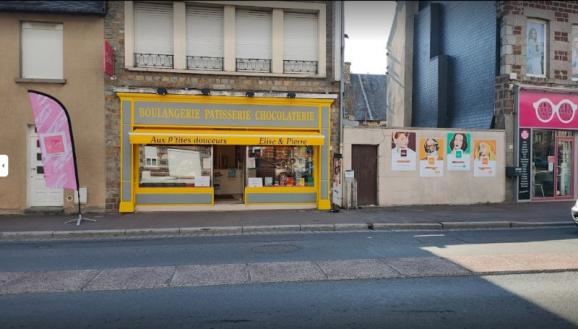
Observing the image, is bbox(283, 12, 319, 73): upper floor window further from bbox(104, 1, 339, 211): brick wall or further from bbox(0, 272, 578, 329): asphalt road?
bbox(0, 272, 578, 329): asphalt road

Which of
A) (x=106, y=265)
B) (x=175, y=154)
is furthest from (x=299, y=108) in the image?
(x=106, y=265)

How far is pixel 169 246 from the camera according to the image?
837 cm

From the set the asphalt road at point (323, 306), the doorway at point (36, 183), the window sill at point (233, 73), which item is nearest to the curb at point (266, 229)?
the doorway at point (36, 183)

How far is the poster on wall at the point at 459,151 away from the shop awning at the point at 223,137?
466 cm

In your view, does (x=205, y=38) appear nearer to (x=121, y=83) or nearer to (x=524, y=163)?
(x=121, y=83)

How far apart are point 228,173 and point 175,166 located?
1.92m

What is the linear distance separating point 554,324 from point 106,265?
607cm

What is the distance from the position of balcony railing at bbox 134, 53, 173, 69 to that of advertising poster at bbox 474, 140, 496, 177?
10.4 meters

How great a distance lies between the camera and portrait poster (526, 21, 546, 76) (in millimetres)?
15094

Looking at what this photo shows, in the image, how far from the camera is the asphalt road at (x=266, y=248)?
279 inches

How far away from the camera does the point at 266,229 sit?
10.2 m

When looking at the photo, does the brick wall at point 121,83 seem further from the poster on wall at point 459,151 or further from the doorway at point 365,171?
the poster on wall at point 459,151

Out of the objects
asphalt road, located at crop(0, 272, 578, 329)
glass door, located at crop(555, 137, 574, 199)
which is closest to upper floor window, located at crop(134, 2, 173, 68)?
asphalt road, located at crop(0, 272, 578, 329)

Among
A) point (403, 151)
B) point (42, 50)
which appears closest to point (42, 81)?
point (42, 50)
